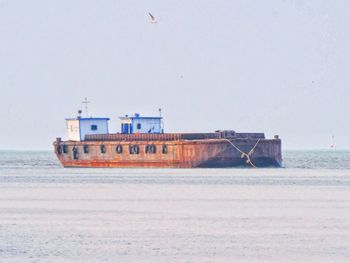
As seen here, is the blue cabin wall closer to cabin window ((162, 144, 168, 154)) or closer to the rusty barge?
the rusty barge

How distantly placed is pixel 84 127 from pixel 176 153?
40.5ft

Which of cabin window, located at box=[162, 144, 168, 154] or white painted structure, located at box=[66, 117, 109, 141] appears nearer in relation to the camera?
cabin window, located at box=[162, 144, 168, 154]

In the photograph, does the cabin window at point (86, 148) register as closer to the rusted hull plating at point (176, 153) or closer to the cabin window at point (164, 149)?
the rusted hull plating at point (176, 153)

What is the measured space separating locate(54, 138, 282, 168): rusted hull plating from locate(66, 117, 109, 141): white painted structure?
99 centimetres

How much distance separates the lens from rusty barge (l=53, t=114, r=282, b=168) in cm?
9488

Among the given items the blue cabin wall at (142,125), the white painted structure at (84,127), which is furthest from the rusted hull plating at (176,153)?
the blue cabin wall at (142,125)

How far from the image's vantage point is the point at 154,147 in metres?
98.6

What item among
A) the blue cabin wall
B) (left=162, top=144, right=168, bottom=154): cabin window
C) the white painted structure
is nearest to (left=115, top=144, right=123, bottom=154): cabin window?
the blue cabin wall

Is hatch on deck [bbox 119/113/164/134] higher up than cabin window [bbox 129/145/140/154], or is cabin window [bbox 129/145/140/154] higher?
hatch on deck [bbox 119/113/164/134]
